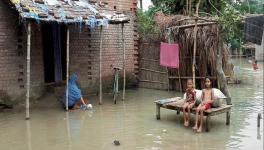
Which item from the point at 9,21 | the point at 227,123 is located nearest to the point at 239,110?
the point at 227,123

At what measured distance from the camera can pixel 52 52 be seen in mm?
13414

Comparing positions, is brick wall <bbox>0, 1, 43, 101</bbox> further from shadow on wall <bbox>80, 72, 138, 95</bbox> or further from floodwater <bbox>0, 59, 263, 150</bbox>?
shadow on wall <bbox>80, 72, 138, 95</bbox>

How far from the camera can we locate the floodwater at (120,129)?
8.41 meters

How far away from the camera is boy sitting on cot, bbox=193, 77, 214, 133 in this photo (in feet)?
30.5

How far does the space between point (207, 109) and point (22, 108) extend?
575 centimetres

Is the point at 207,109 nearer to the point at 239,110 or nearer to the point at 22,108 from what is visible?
the point at 239,110

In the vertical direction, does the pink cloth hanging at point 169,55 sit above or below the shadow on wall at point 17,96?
above

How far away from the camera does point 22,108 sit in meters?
12.1

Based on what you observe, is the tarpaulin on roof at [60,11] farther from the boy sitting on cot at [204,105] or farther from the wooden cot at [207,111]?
the boy sitting on cot at [204,105]

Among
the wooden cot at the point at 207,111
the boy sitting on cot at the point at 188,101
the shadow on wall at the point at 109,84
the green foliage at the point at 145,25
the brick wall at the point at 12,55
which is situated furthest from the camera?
the green foliage at the point at 145,25

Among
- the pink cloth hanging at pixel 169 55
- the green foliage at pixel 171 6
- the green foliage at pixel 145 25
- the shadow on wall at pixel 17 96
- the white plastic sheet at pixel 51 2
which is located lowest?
the shadow on wall at pixel 17 96

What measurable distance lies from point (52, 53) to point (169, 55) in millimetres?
4144

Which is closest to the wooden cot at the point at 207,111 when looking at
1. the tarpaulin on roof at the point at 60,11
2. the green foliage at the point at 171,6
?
the tarpaulin on roof at the point at 60,11

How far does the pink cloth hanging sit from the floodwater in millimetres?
1866
